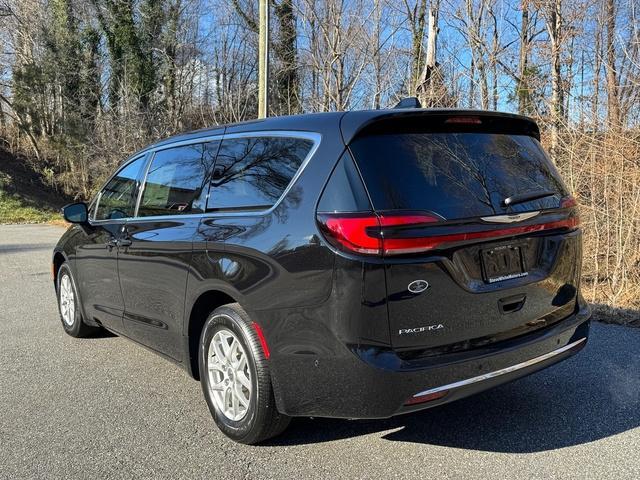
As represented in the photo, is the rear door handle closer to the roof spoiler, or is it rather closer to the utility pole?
the roof spoiler

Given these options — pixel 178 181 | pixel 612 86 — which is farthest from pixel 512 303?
pixel 612 86

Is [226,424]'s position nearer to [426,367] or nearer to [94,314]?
[426,367]

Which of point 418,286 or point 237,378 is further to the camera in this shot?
point 237,378

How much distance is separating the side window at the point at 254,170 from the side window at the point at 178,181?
5.3 inches

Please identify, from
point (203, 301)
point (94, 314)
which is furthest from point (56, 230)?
point (203, 301)

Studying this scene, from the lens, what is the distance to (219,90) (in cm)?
2709

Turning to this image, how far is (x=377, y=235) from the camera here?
8.66 ft

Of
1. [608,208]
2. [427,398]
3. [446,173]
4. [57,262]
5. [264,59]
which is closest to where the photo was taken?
[427,398]

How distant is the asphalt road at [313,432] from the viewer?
307 centimetres

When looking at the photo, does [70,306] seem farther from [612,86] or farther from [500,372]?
[612,86]

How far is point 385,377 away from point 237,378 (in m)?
1.07

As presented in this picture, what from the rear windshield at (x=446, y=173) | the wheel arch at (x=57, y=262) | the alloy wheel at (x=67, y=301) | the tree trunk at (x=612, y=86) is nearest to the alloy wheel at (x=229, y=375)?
the rear windshield at (x=446, y=173)

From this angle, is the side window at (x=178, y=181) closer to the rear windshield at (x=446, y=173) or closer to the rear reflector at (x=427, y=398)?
the rear windshield at (x=446, y=173)

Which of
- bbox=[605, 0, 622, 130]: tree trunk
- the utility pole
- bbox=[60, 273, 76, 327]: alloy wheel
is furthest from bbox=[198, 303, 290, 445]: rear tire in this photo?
the utility pole
